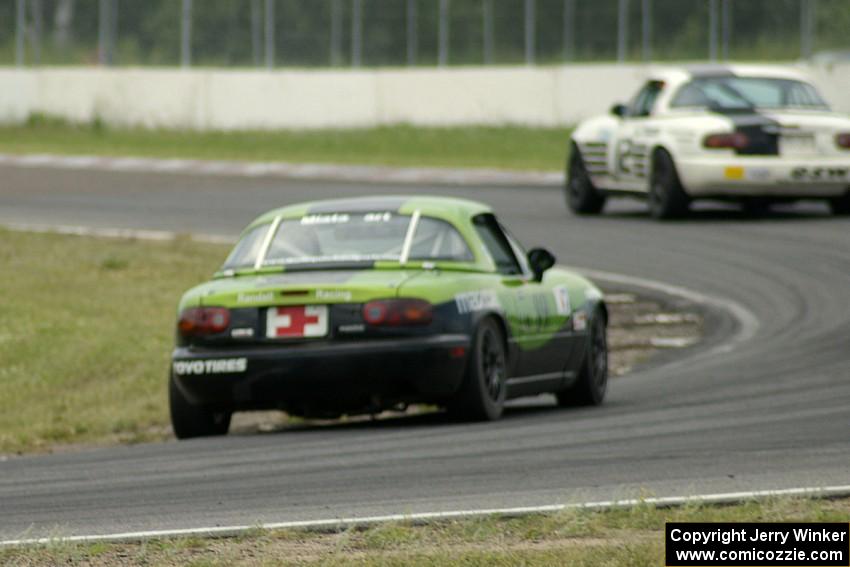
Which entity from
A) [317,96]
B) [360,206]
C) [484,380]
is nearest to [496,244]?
[360,206]

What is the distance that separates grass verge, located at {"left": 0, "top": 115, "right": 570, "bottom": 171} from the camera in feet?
114

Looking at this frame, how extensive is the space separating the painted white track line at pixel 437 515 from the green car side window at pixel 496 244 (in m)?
4.21

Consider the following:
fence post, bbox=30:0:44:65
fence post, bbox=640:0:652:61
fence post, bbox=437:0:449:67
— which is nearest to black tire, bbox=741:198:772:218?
fence post, bbox=640:0:652:61

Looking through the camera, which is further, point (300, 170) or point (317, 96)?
point (317, 96)

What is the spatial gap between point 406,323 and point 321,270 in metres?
0.64

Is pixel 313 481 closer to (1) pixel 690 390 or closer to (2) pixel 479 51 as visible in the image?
(1) pixel 690 390

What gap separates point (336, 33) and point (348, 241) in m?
33.1

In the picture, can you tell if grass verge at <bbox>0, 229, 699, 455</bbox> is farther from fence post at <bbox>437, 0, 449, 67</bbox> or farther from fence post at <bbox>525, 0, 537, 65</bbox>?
fence post at <bbox>437, 0, 449, 67</bbox>

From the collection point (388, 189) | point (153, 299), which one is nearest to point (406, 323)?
point (153, 299)

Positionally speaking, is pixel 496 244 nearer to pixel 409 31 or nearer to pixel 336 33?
pixel 409 31

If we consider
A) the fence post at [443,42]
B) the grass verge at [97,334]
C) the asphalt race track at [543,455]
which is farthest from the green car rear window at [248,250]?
the fence post at [443,42]

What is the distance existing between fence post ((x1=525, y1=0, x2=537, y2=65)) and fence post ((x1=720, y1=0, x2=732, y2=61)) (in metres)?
4.05

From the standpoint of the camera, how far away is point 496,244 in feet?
38.1

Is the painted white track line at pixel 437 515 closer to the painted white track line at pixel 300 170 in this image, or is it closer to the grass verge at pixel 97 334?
the grass verge at pixel 97 334
